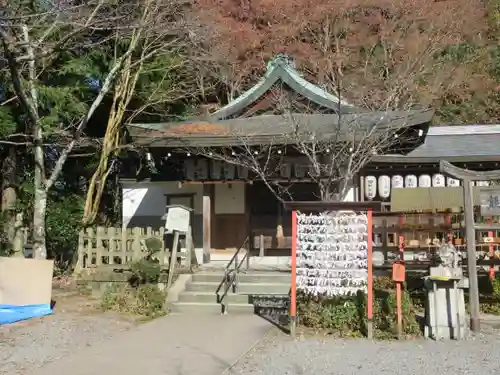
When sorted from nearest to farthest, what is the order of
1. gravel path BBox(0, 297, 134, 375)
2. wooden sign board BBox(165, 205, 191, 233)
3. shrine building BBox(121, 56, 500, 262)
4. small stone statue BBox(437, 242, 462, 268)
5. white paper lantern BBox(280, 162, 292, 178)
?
gravel path BBox(0, 297, 134, 375), small stone statue BBox(437, 242, 462, 268), wooden sign board BBox(165, 205, 191, 233), shrine building BBox(121, 56, 500, 262), white paper lantern BBox(280, 162, 292, 178)

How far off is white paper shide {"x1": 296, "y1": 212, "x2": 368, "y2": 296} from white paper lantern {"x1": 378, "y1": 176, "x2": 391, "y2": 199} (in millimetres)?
6946

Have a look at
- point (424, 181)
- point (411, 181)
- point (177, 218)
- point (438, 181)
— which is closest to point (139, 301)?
point (177, 218)

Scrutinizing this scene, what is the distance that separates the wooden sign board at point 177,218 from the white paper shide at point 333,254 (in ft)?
13.8

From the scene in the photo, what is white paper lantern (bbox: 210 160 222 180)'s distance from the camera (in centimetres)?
1506

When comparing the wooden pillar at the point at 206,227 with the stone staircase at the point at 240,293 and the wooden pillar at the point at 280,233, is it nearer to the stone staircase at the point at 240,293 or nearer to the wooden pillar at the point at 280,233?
the wooden pillar at the point at 280,233

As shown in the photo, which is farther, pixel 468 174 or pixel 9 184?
pixel 9 184

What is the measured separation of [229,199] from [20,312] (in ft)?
24.1

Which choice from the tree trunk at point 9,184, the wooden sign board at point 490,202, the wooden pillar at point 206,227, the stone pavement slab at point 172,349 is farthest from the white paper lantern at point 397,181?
the tree trunk at point 9,184

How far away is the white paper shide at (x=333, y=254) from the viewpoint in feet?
28.7

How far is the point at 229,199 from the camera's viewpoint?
16141 millimetres

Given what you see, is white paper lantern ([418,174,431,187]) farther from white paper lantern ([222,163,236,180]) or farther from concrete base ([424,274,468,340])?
concrete base ([424,274,468,340])

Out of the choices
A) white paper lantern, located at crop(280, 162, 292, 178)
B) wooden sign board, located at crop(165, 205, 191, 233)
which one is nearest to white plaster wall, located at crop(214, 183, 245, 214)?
white paper lantern, located at crop(280, 162, 292, 178)

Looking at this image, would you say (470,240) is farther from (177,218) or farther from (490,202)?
(177,218)

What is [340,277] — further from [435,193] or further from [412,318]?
[435,193]
